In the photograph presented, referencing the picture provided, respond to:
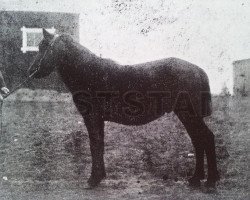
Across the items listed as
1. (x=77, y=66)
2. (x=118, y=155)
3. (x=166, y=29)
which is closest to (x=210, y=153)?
(x=118, y=155)

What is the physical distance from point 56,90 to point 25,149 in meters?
1.28

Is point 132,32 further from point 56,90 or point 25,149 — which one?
point 25,149

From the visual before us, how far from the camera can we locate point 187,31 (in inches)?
239

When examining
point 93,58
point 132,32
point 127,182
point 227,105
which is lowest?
point 127,182

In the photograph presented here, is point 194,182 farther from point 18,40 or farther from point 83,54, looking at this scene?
point 18,40

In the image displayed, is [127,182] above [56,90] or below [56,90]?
below

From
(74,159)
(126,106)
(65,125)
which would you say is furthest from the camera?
(65,125)

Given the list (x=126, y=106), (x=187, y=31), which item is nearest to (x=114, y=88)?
(x=126, y=106)

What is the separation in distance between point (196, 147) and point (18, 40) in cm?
382

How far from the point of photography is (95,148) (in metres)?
5.38

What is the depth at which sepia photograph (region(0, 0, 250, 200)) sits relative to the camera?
17.5 ft

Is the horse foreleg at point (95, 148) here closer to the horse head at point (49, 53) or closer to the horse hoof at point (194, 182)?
the horse head at point (49, 53)

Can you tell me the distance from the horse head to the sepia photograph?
1cm

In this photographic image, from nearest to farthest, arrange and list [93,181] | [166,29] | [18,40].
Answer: [93,181], [166,29], [18,40]
